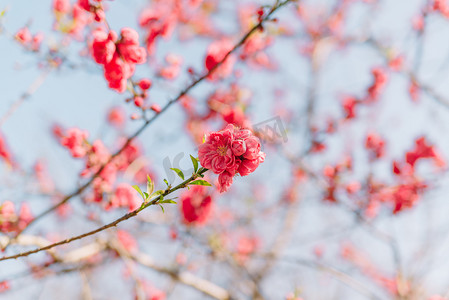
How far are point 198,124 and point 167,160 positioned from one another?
408 centimetres

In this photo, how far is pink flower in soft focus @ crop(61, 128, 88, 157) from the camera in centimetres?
245

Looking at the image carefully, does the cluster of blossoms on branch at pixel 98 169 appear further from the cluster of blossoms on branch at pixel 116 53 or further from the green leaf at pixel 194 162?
the green leaf at pixel 194 162

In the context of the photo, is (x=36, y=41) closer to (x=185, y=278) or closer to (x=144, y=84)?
(x=144, y=84)

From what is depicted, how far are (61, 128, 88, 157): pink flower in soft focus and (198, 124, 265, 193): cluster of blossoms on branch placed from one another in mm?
1583

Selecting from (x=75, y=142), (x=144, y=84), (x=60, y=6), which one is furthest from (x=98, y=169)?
(x=60, y=6)

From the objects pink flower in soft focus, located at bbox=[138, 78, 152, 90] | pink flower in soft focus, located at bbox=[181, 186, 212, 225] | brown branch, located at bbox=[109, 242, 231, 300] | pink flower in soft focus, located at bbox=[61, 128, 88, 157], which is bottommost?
brown branch, located at bbox=[109, 242, 231, 300]

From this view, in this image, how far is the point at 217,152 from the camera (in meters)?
1.19

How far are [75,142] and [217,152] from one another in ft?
5.51

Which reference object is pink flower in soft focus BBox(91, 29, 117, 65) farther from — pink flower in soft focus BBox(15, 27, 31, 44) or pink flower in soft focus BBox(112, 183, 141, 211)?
pink flower in soft focus BBox(112, 183, 141, 211)

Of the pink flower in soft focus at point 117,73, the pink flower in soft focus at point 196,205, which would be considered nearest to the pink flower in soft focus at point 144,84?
the pink flower in soft focus at point 117,73

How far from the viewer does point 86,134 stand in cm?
254

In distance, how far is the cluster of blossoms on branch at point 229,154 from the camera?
1176 millimetres

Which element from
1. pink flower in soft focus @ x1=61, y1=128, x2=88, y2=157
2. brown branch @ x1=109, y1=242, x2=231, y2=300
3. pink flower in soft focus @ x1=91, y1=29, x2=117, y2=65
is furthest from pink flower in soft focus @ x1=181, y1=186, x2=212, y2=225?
pink flower in soft focus @ x1=91, y1=29, x2=117, y2=65

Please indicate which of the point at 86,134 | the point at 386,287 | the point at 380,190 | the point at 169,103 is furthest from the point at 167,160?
the point at 386,287
